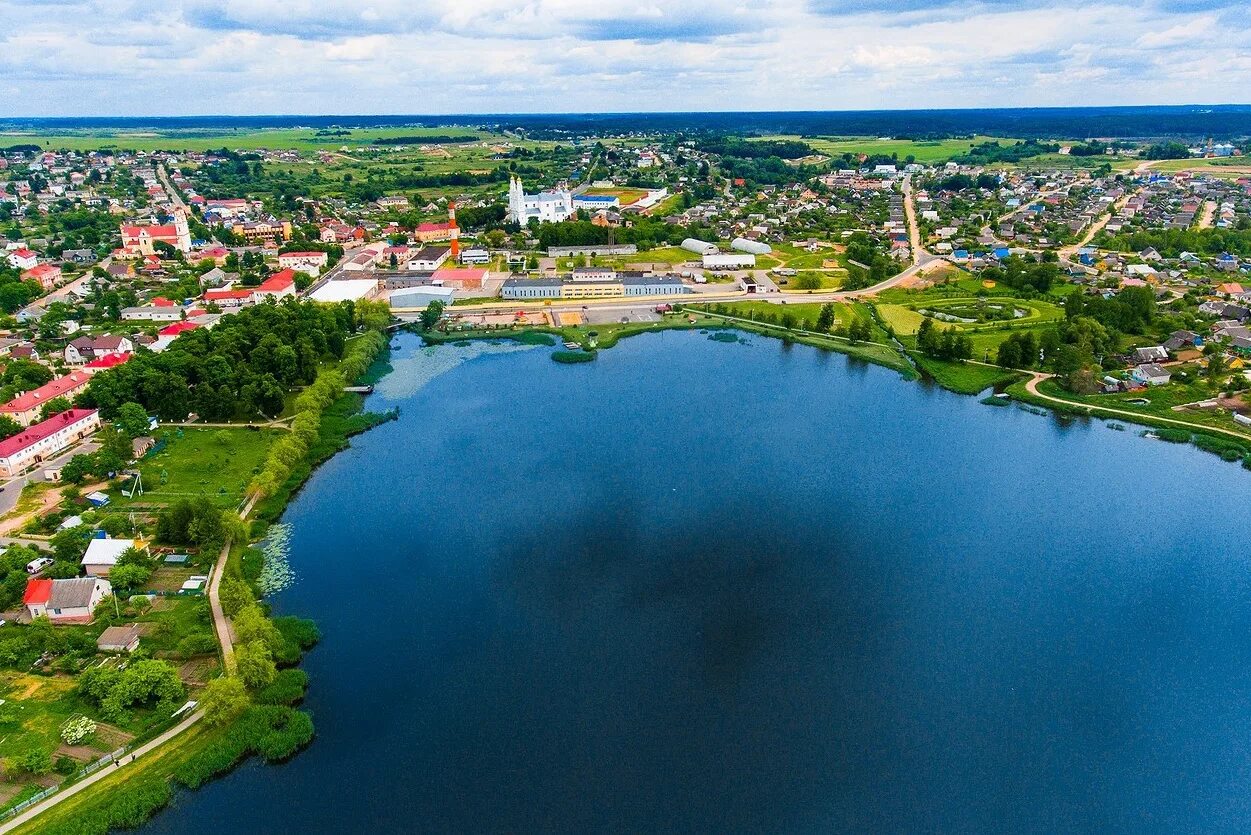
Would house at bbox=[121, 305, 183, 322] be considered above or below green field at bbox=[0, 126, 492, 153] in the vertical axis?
below

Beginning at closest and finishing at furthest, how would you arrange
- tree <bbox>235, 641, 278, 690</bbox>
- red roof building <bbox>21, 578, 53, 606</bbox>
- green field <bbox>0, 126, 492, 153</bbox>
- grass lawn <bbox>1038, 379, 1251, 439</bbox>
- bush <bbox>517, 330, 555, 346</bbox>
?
tree <bbox>235, 641, 278, 690</bbox>, red roof building <bbox>21, 578, 53, 606</bbox>, grass lawn <bbox>1038, 379, 1251, 439</bbox>, bush <bbox>517, 330, 555, 346</bbox>, green field <bbox>0, 126, 492, 153</bbox>

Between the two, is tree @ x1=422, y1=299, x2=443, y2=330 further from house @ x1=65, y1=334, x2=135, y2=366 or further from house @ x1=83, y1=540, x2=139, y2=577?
house @ x1=83, y1=540, x2=139, y2=577

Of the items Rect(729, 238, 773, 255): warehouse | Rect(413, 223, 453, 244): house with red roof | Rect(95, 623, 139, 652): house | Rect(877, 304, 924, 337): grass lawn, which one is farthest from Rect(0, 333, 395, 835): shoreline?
Rect(413, 223, 453, 244): house with red roof

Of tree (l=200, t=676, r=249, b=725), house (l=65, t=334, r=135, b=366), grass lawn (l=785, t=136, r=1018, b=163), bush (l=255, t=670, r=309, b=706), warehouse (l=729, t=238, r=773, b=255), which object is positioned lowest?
bush (l=255, t=670, r=309, b=706)

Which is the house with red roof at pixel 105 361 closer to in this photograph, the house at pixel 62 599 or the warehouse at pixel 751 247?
the house at pixel 62 599

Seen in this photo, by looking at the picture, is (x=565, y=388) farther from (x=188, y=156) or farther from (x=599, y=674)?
(x=188, y=156)

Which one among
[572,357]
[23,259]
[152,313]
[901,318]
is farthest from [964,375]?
[23,259]
